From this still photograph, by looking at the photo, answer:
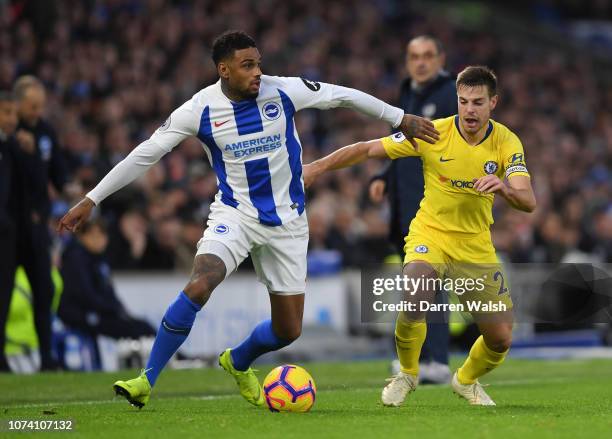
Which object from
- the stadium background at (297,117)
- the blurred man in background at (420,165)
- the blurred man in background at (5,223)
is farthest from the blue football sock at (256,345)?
the stadium background at (297,117)

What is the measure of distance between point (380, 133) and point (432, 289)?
15398 mm

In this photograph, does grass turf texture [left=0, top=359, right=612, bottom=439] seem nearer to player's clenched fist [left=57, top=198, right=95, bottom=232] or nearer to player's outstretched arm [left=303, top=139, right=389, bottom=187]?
player's clenched fist [left=57, top=198, right=95, bottom=232]

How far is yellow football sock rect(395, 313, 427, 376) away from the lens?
777 centimetres

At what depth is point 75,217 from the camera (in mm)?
7352

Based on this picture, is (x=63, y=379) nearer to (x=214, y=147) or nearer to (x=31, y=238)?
(x=31, y=238)

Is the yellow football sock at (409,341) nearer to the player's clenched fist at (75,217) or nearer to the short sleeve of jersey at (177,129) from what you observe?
the short sleeve of jersey at (177,129)

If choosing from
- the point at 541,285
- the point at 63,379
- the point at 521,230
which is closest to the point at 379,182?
the point at 63,379

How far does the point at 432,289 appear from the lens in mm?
7754

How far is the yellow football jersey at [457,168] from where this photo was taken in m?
7.88

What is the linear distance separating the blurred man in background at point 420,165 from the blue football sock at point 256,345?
2390 mm

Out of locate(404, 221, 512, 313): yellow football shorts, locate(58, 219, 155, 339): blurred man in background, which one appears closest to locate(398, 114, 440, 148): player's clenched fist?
locate(404, 221, 512, 313): yellow football shorts

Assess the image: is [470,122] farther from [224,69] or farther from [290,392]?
[290,392]

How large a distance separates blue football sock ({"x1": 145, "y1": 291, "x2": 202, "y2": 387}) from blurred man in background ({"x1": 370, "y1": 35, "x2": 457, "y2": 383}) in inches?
126

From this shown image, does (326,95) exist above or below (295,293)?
above
